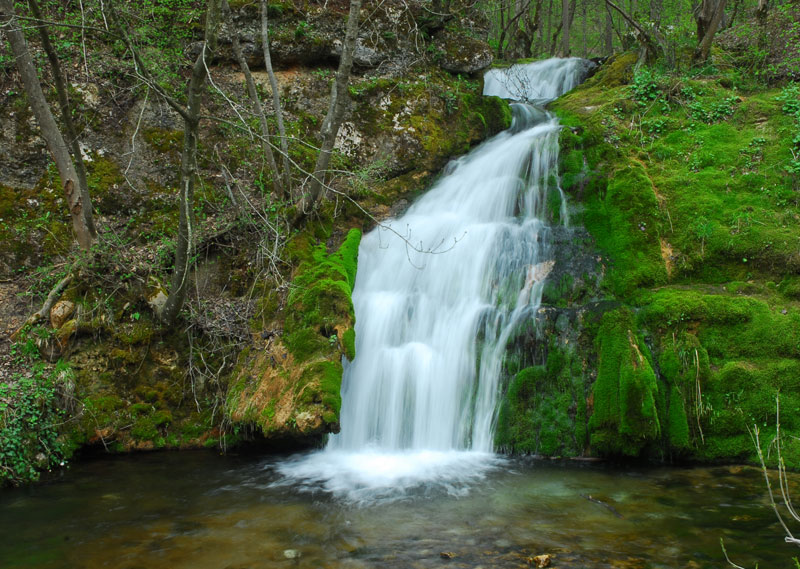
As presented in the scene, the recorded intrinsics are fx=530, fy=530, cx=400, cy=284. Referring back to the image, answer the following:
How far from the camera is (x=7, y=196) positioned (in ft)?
26.2

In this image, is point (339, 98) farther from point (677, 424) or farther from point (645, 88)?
point (645, 88)

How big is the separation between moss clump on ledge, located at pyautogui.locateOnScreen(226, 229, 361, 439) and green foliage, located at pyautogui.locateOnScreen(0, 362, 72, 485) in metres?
2.01

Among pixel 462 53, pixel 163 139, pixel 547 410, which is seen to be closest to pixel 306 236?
pixel 163 139

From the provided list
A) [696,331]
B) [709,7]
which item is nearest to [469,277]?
[696,331]

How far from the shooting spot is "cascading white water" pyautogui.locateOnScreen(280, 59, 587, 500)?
20.9ft

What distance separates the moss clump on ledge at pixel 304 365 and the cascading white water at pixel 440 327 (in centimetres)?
65

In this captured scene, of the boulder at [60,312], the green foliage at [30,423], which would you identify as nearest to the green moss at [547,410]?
the green foliage at [30,423]

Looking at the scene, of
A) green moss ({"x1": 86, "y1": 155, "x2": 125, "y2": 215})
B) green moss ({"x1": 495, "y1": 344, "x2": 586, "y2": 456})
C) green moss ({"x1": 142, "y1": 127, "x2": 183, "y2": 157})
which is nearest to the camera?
green moss ({"x1": 495, "y1": 344, "x2": 586, "y2": 456})

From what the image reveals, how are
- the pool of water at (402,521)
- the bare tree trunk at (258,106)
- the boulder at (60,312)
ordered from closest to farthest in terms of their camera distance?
the pool of water at (402,521), the boulder at (60,312), the bare tree trunk at (258,106)

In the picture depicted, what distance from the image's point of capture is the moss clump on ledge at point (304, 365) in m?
5.85

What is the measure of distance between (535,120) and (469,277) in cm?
514

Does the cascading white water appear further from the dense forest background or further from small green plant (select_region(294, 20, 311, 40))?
small green plant (select_region(294, 20, 311, 40))

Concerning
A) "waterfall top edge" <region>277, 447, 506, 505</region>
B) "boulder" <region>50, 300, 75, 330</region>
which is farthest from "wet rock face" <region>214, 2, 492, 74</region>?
"waterfall top edge" <region>277, 447, 506, 505</region>

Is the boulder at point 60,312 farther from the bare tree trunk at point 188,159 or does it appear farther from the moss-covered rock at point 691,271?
the moss-covered rock at point 691,271
